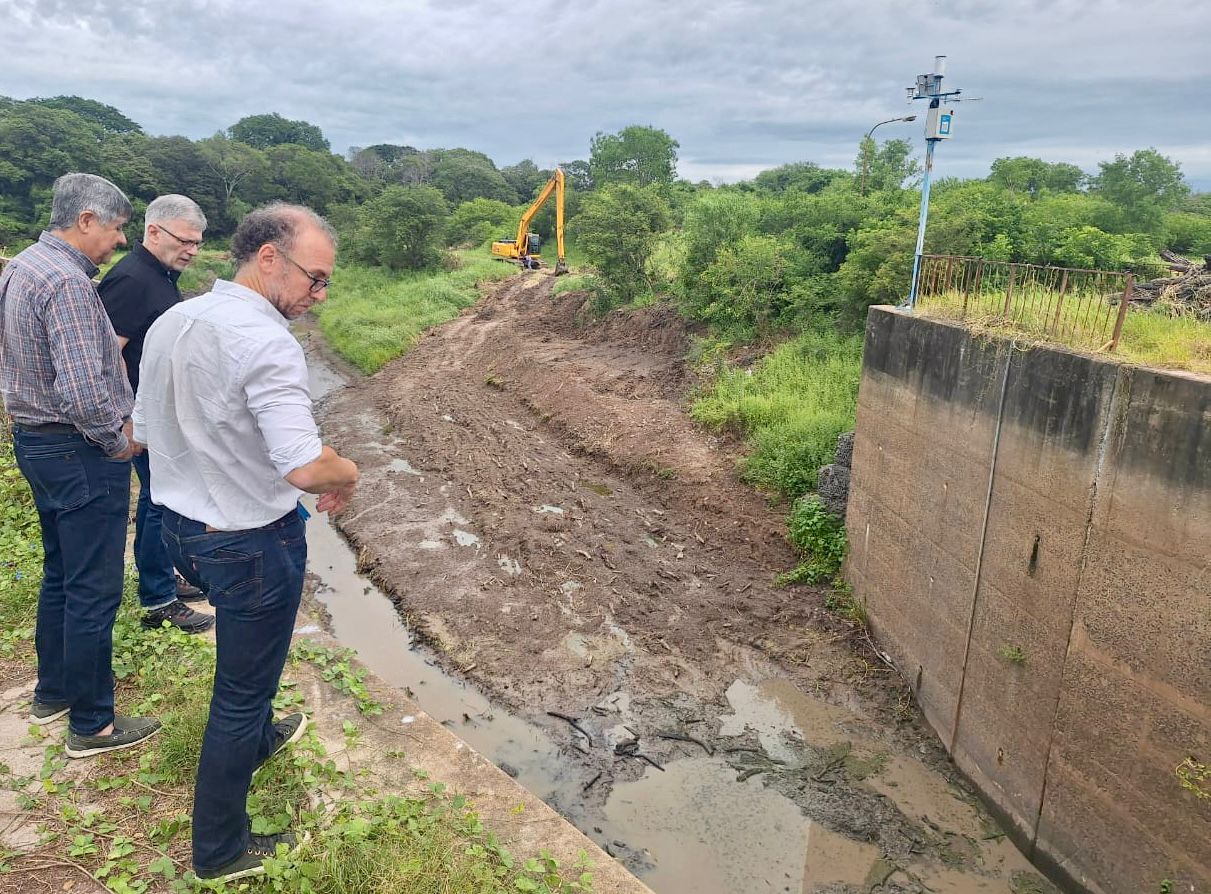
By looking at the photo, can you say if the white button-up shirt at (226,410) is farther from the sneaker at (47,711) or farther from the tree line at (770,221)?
the tree line at (770,221)

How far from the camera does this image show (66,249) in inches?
124

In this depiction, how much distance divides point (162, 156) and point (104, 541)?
4580 centimetres

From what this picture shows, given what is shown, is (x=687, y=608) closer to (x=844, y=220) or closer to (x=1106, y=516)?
(x=1106, y=516)

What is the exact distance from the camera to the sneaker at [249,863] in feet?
8.34

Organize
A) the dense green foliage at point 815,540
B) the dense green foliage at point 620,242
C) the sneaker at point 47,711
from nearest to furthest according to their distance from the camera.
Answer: the sneaker at point 47,711 → the dense green foliage at point 815,540 → the dense green foliage at point 620,242

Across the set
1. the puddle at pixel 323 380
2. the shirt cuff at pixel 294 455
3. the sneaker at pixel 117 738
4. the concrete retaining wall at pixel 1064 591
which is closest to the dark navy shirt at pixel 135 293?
the sneaker at pixel 117 738

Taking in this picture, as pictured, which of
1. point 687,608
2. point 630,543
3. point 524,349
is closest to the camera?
point 687,608

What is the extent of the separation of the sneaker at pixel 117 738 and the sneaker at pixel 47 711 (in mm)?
282

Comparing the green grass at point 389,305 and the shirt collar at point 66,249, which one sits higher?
the shirt collar at point 66,249

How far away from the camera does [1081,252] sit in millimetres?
9148

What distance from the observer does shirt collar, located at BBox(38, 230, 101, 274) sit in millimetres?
3121

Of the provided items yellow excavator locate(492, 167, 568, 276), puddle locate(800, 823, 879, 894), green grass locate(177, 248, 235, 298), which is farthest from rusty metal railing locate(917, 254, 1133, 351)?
green grass locate(177, 248, 235, 298)

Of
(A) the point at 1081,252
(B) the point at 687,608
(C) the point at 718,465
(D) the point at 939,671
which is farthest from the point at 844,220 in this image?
(D) the point at 939,671

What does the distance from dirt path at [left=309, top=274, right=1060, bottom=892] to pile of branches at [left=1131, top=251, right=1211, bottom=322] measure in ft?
11.8
